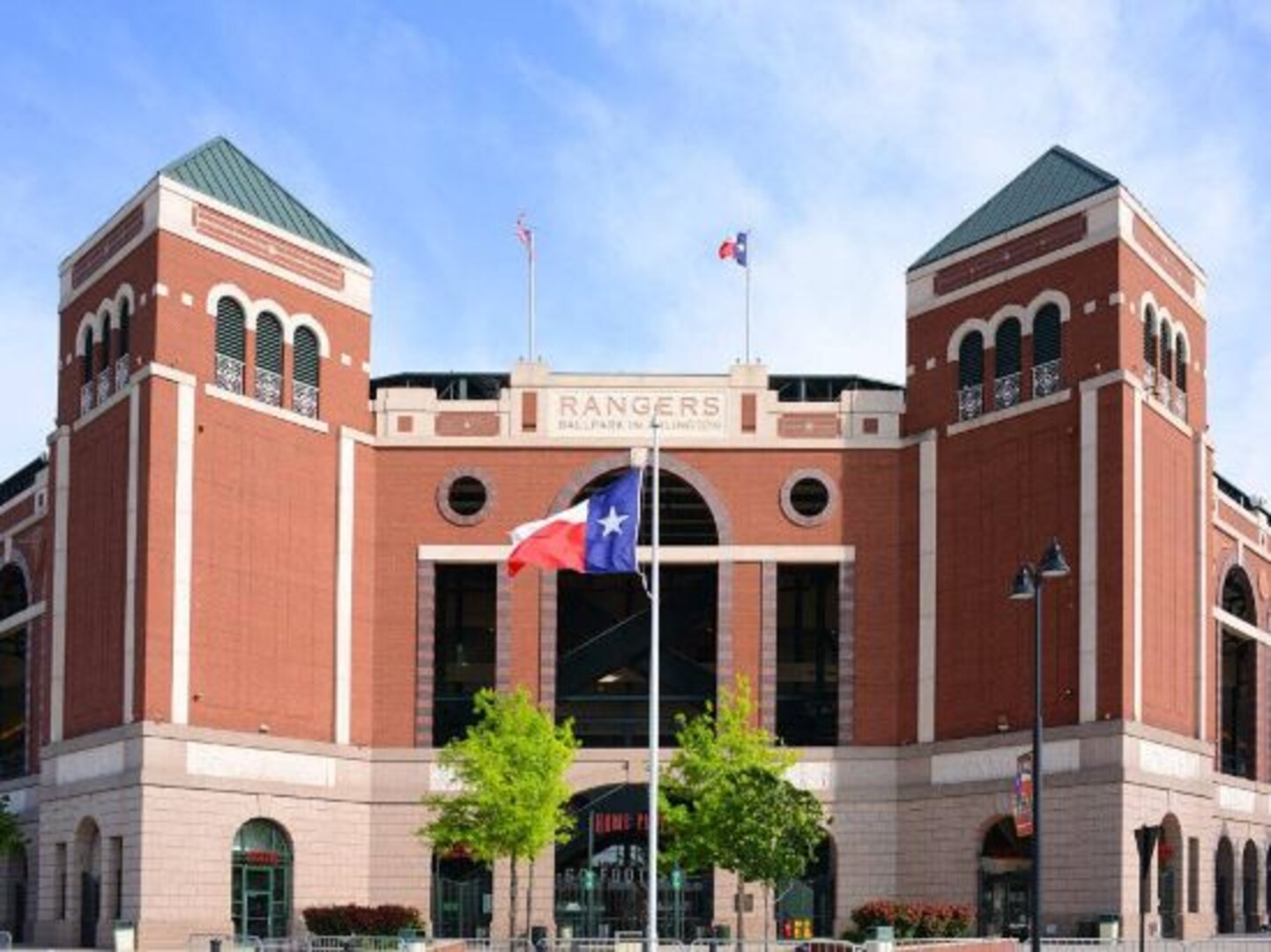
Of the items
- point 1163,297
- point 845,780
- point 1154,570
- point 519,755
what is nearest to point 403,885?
point 519,755

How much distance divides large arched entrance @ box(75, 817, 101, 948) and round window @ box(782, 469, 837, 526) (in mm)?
25646

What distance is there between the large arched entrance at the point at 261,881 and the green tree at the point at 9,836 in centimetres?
1204

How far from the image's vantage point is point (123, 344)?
71.1 meters

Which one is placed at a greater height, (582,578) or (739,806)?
(582,578)

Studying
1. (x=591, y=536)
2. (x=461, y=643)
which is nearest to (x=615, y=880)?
(x=461, y=643)

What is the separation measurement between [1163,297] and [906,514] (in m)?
11.3

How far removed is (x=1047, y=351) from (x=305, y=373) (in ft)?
82.6

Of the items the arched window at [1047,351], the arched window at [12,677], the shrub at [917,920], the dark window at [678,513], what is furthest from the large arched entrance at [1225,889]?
the arched window at [12,677]

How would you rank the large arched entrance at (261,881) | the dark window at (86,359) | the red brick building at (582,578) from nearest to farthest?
1. the red brick building at (582,578)
2. the large arched entrance at (261,881)
3. the dark window at (86,359)

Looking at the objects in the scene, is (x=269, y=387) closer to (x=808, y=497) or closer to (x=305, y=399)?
(x=305, y=399)

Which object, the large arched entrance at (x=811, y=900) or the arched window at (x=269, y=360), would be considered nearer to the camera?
the arched window at (x=269, y=360)

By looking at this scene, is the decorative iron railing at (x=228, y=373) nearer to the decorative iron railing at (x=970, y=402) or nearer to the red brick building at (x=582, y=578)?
the red brick building at (x=582, y=578)

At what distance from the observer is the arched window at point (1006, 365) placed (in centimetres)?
7069

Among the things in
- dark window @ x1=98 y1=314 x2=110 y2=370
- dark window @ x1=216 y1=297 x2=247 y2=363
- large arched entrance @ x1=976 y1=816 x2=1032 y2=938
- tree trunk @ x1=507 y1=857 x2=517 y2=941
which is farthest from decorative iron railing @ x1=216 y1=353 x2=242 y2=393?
large arched entrance @ x1=976 y1=816 x2=1032 y2=938
